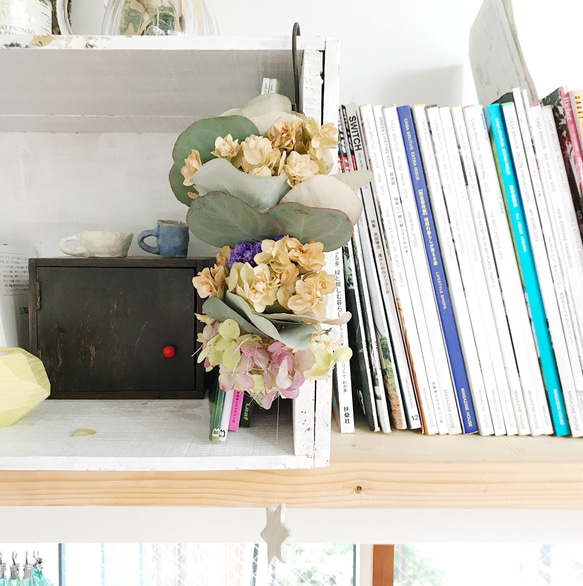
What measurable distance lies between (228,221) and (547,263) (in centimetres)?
46

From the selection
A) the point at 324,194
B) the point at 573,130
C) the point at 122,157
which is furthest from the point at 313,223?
the point at 122,157

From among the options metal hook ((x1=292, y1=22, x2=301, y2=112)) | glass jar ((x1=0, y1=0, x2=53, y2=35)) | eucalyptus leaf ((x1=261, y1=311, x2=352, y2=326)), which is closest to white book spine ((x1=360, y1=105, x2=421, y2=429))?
metal hook ((x1=292, y1=22, x2=301, y2=112))

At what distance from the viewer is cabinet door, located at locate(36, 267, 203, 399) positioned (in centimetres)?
74

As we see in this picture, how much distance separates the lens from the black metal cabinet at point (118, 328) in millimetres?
737

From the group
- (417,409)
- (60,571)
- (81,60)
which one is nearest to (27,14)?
(81,60)

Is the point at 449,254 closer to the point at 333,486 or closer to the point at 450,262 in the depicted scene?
the point at 450,262

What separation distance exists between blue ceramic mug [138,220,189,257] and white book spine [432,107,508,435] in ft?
1.40

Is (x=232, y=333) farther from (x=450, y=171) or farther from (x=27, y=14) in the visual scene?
(x=27, y=14)

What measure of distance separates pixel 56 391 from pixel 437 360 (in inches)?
23.0

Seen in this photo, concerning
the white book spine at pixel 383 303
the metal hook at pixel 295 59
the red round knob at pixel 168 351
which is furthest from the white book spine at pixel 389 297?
the red round knob at pixel 168 351

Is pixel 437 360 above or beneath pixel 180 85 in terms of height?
beneath

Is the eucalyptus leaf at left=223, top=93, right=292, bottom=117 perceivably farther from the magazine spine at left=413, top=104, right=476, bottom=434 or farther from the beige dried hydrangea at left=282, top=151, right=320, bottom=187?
the magazine spine at left=413, top=104, right=476, bottom=434

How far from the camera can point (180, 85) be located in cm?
68

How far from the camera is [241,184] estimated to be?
0.45 meters
